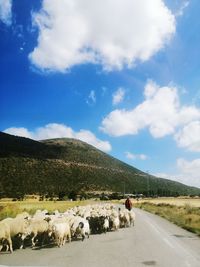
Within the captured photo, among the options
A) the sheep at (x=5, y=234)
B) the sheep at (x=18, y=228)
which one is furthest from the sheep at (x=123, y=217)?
the sheep at (x=5, y=234)

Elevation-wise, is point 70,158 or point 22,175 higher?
point 70,158

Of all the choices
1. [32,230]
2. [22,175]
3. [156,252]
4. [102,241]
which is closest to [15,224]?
[32,230]

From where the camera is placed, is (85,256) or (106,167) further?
(106,167)

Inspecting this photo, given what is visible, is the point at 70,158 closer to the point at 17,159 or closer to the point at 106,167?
the point at 106,167

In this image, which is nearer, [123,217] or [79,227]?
[79,227]

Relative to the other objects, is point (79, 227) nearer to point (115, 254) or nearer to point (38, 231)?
point (38, 231)

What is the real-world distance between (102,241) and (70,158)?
133946 mm

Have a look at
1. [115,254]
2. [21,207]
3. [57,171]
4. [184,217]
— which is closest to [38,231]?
[115,254]

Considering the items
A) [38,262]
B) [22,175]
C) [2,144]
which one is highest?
[2,144]

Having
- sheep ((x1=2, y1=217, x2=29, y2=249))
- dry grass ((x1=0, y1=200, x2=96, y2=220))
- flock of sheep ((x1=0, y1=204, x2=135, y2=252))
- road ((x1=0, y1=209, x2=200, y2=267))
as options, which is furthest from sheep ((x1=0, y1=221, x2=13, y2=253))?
dry grass ((x1=0, y1=200, x2=96, y2=220))

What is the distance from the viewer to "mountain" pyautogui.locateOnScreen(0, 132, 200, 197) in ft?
338

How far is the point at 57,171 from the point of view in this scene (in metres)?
123

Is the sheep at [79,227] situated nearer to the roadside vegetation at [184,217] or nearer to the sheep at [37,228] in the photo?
the sheep at [37,228]

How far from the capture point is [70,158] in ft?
493
